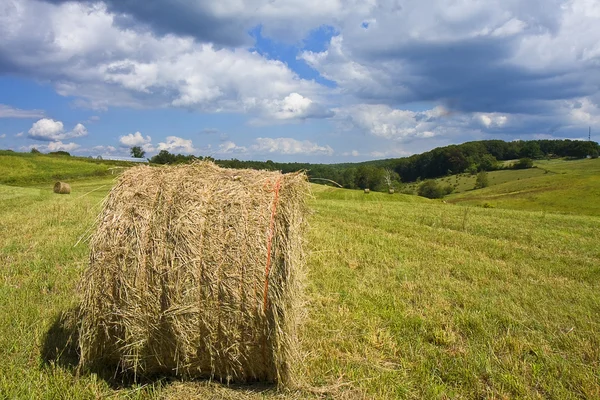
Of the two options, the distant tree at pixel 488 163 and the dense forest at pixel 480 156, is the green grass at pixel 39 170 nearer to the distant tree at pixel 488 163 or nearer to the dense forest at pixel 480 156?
the dense forest at pixel 480 156

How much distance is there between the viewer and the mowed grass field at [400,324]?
13.7ft

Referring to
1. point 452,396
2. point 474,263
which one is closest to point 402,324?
point 452,396

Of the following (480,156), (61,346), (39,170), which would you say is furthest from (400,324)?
(480,156)

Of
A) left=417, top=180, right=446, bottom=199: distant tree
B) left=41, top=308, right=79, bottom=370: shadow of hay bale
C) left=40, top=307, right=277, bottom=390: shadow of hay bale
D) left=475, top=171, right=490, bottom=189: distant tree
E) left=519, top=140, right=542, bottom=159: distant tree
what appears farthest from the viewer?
left=519, top=140, right=542, bottom=159: distant tree

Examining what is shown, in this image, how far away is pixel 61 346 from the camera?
473cm

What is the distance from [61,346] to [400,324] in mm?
4363

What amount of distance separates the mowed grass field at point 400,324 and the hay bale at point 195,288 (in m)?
0.34

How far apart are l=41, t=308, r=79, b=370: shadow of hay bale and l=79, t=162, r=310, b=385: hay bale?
324mm

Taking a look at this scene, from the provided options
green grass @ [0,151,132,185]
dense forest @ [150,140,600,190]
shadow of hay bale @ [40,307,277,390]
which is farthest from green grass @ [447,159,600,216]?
green grass @ [0,151,132,185]

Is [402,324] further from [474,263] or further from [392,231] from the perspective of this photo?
[392,231]

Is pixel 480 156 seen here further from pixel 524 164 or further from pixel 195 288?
pixel 195 288

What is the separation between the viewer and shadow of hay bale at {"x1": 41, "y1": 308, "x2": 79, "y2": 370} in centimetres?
444

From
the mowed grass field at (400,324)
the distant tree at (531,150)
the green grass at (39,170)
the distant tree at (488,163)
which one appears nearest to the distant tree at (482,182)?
the distant tree at (488,163)

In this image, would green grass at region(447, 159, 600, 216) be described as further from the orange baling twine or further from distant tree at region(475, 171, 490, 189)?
the orange baling twine
